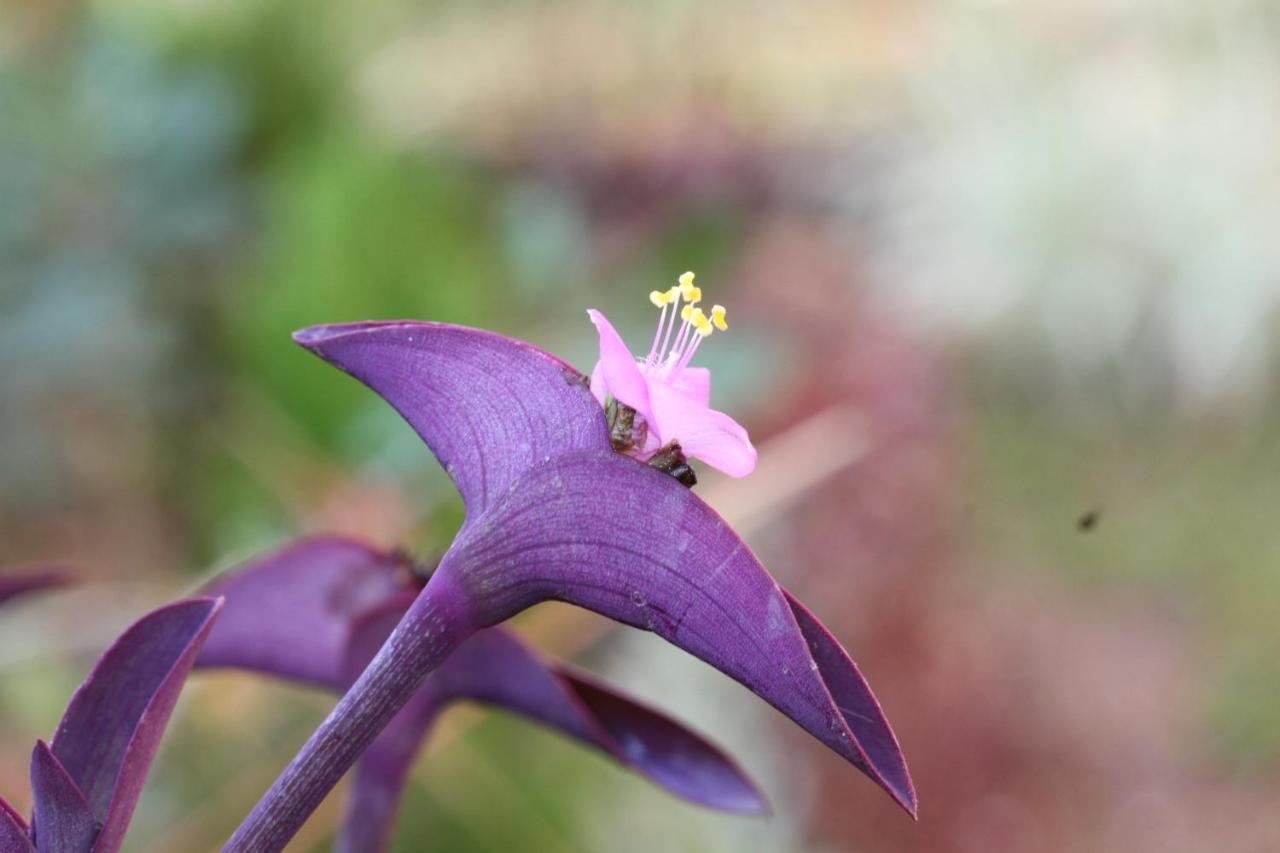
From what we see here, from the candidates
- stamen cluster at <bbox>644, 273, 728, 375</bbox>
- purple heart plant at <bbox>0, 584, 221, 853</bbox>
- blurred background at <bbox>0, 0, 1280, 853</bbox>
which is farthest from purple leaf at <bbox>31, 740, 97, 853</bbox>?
blurred background at <bbox>0, 0, 1280, 853</bbox>

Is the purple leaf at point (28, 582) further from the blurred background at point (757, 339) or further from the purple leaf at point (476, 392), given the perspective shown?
the blurred background at point (757, 339)

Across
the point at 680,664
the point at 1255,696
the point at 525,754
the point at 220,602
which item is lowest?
the point at 220,602

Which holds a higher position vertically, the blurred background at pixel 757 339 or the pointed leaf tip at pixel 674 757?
the blurred background at pixel 757 339

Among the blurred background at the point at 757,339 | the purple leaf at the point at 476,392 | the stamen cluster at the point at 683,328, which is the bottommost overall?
the purple leaf at the point at 476,392

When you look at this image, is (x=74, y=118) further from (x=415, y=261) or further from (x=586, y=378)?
(x=586, y=378)

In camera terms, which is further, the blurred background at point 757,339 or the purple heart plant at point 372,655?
the blurred background at point 757,339

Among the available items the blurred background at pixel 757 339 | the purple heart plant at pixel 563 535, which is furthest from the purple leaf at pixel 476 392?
the blurred background at pixel 757 339

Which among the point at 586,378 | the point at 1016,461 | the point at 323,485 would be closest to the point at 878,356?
the point at 1016,461

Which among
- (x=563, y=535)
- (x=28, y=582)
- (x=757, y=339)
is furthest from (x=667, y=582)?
(x=757, y=339)
